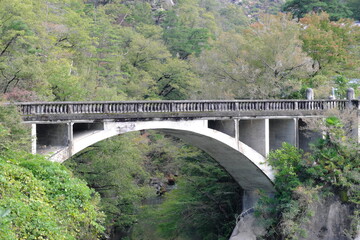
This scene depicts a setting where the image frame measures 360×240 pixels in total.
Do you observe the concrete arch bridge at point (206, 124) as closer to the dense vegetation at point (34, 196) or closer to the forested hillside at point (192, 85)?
the dense vegetation at point (34, 196)

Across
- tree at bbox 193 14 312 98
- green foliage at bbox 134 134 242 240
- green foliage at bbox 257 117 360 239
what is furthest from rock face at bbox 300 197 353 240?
tree at bbox 193 14 312 98

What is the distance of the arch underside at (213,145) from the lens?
68.9 ft

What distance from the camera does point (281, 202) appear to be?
24.0 m

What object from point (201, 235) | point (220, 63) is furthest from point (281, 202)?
point (220, 63)

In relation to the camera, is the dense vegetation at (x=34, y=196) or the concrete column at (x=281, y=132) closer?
the dense vegetation at (x=34, y=196)

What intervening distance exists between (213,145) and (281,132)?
12.2 ft

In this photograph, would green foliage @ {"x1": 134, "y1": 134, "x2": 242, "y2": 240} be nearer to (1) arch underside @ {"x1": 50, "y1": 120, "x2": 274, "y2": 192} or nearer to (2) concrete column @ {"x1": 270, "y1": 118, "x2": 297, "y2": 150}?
(1) arch underside @ {"x1": 50, "y1": 120, "x2": 274, "y2": 192}

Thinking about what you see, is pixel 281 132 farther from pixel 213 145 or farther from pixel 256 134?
pixel 213 145

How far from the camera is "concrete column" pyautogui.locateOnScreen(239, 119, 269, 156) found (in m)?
25.1

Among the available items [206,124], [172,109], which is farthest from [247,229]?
[172,109]

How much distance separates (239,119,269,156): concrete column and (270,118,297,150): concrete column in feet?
4.71

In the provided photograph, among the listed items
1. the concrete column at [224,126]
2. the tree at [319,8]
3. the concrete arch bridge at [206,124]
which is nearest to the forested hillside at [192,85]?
the concrete arch bridge at [206,124]

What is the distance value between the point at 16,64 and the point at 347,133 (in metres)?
16.1

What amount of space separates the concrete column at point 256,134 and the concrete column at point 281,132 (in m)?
1.44
